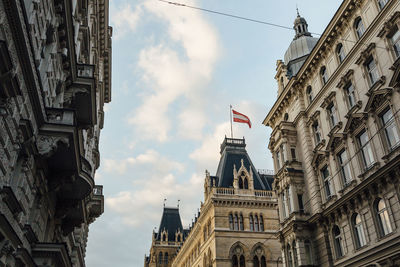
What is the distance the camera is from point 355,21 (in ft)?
A: 72.7

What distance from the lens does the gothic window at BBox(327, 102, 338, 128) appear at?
23.7 meters

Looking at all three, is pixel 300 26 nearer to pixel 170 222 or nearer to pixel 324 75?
pixel 324 75

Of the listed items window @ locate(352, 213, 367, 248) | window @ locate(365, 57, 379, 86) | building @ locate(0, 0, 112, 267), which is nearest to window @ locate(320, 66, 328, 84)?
window @ locate(365, 57, 379, 86)

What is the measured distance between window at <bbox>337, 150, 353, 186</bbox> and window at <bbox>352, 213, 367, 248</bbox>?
79.9 inches

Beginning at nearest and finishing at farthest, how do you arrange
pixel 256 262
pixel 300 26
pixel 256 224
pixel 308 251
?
pixel 308 251 < pixel 300 26 < pixel 256 262 < pixel 256 224

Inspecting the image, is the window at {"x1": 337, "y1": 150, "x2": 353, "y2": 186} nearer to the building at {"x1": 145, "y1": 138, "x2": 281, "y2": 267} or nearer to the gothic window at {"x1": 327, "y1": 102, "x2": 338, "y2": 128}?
the gothic window at {"x1": 327, "y1": 102, "x2": 338, "y2": 128}

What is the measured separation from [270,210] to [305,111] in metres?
25.9

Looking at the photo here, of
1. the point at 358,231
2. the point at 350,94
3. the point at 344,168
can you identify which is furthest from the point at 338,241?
the point at 350,94

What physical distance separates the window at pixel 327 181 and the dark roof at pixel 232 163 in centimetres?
2873

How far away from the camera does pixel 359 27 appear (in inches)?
863

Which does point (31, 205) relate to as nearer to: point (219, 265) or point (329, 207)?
point (329, 207)

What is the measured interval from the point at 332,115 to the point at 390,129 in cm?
622

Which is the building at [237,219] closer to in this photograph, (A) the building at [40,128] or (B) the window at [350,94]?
(B) the window at [350,94]

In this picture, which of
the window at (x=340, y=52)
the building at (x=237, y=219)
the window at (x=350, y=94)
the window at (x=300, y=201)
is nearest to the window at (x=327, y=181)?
the window at (x=300, y=201)
